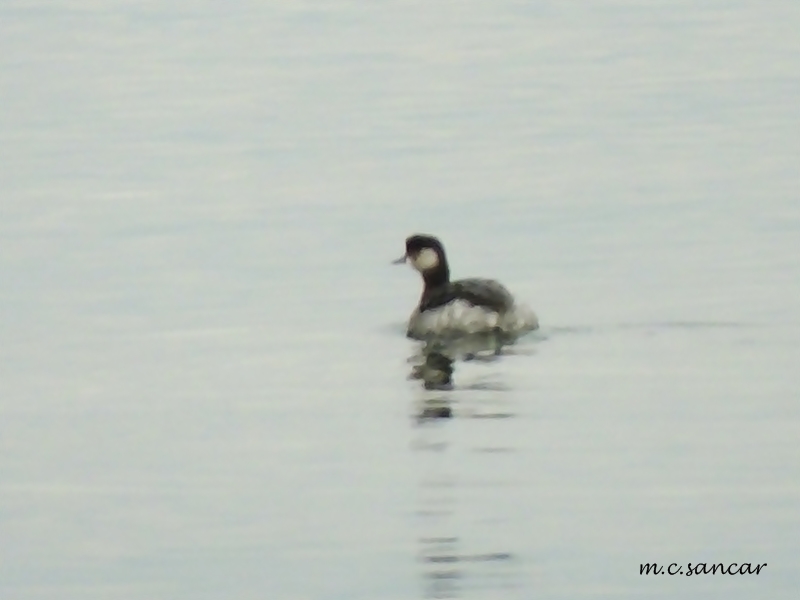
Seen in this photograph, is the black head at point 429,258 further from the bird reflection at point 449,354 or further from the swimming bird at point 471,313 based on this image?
the bird reflection at point 449,354

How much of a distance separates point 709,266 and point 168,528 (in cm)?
992

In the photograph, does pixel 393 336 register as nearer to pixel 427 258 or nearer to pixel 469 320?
pixel 469 320

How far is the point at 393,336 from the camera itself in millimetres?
19953

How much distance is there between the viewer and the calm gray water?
13273 mm

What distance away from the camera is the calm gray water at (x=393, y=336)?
13273mm

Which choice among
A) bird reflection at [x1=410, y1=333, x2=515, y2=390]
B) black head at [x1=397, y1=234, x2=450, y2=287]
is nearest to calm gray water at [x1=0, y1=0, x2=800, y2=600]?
bird reflection at [x1=410, y1=333, x2=515, y2=390]

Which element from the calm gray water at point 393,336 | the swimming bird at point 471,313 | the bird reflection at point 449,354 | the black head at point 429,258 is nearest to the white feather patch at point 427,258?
the black head at point 429,258

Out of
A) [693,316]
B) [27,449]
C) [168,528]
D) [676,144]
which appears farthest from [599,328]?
[676,144]

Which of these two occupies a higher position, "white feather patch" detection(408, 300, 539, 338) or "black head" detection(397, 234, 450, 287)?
"black head" detection(397, 234, 450, 287)

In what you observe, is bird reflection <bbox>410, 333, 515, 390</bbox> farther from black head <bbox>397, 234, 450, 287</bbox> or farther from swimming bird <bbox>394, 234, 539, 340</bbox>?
black head <bbox>397, 234, 450, 287</bbox>

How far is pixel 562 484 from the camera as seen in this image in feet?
47.1

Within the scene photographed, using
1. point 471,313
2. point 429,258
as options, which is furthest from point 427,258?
point 471,313

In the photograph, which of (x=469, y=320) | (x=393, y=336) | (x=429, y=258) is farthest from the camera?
(x=429, y=258)

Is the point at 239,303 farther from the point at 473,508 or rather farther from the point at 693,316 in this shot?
the point at 473,508
